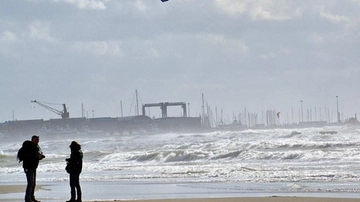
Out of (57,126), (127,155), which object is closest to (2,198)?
(127,155)

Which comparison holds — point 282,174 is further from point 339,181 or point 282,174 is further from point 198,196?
point 198,196

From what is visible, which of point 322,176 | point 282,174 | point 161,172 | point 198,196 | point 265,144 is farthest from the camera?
point 265,144

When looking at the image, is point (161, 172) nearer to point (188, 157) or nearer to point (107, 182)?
point (107, 182)

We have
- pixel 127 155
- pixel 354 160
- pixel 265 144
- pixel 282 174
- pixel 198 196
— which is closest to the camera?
pixel 198 196

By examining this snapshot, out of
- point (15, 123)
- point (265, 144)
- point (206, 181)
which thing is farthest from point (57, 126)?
point (206, 181)

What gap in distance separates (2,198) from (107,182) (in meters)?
5.32

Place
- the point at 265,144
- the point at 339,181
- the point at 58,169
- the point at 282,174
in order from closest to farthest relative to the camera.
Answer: the point at 339,181 → the point at 282,174 → the point at 58,169 → the point at 265,144

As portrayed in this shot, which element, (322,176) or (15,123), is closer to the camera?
(322,176)

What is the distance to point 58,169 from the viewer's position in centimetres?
2997

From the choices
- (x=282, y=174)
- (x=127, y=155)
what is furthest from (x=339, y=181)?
(x=127, y=155)

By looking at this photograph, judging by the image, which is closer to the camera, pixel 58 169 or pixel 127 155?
pixel 58 169

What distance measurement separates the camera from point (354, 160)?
27.5 meters

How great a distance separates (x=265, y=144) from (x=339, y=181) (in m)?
25.0

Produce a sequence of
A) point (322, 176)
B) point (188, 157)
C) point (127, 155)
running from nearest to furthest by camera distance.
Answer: point (322, 176) → point (188, 157) → point (127, 155)
